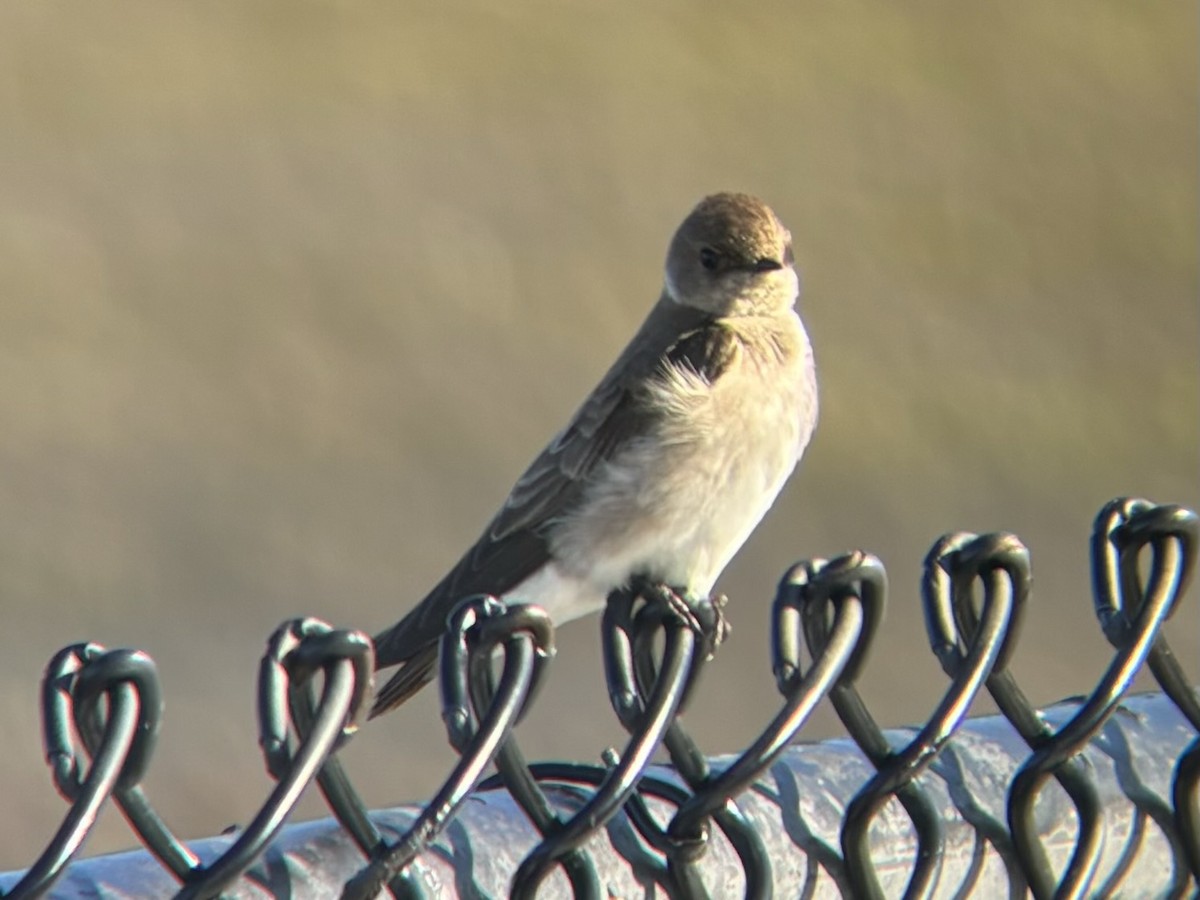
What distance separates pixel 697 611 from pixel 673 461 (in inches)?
44.9

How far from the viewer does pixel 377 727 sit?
658 cm

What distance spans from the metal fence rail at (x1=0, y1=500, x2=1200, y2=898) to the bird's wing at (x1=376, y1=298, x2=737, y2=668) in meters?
2.04

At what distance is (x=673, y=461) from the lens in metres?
3.96

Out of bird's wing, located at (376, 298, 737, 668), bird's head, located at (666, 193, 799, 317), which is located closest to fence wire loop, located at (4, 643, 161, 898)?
bird's wing, located at (376, 298, 737, 668)

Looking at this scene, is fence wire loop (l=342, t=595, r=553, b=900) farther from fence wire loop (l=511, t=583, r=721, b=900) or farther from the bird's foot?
the bird's foot

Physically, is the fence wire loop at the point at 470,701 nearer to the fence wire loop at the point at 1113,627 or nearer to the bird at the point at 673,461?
the fence wire loop at the point at 1113,627

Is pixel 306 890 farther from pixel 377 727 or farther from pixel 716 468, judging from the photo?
pixel 377 727

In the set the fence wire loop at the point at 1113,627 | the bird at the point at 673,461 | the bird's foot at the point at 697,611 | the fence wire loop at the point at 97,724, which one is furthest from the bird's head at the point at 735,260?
the fence wire loop at the point at 97,724

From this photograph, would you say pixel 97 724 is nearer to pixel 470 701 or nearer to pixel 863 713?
pixel 470 701

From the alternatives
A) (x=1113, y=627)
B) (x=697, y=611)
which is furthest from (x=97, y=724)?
(x=697, y=611)

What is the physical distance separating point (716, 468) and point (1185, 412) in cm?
473

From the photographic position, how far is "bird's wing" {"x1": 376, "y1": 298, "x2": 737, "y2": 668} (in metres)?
3.99

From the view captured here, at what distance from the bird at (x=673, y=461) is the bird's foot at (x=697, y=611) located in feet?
0.42

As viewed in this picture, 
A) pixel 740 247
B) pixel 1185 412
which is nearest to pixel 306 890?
pixel 740 247
